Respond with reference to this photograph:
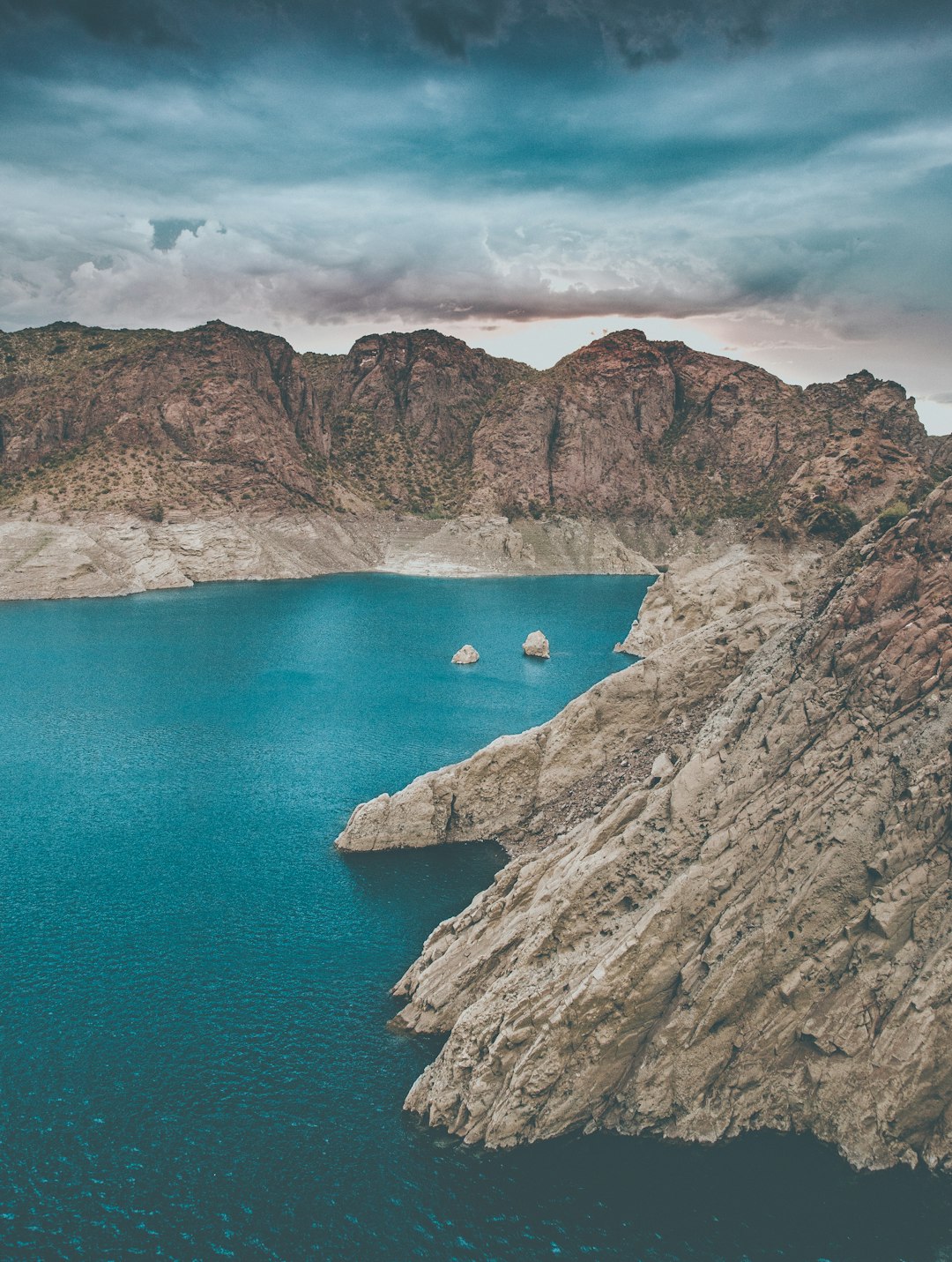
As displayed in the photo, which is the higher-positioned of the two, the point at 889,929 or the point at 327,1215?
the point at 889,929

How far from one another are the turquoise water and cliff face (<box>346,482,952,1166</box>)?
2056mm

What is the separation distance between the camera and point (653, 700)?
65.7 metres

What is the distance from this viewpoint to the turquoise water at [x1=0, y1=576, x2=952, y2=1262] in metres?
32.8

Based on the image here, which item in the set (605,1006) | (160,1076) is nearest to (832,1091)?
(605,1006)

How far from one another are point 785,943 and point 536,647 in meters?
109

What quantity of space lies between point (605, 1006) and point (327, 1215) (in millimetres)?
13602

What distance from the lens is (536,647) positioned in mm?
145125

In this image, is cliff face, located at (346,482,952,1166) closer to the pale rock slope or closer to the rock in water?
the pale rock slope

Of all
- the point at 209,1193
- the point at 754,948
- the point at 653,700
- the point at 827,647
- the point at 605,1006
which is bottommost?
the point at 209,1193

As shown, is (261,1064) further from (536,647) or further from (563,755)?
(536,647)

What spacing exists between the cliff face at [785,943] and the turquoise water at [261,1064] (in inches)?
80.9

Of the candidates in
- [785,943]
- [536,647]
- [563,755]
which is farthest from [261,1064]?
[536,647]

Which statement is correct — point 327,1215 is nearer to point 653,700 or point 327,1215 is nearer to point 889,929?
point 889,929


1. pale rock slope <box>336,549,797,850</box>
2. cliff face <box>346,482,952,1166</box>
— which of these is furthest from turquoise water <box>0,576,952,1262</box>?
pale rock slope <box>336,549,797,850</box>
